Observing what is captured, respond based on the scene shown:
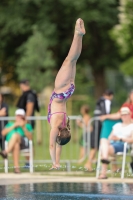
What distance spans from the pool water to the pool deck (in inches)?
21.8

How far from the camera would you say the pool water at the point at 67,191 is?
34.8 feet

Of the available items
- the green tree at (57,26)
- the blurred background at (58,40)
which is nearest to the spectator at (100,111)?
the blurred background at (58,40)

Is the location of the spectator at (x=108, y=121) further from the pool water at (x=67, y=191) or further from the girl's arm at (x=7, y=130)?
the pool water at (x=67, y=191)

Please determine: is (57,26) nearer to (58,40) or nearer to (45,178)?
(58,40)

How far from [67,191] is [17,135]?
349 cm

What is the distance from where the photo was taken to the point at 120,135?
14.0m

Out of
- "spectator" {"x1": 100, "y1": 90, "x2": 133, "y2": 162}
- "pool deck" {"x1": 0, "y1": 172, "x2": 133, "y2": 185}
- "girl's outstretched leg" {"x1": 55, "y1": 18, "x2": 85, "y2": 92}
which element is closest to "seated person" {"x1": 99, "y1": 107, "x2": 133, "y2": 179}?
"spectator" {"x1": 100, "y1": 90, "x2": 133, "y2": 162}

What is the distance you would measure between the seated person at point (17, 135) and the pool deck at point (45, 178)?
0.53 meters

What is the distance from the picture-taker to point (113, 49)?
35.6 m

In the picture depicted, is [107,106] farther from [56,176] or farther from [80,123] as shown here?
[56,176]

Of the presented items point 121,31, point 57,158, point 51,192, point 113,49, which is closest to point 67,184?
point 51,192

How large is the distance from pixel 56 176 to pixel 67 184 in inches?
65.8

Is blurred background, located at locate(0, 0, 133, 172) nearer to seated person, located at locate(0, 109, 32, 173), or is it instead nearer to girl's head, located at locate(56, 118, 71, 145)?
seated person, located at locate(0, 109, 32, 173)

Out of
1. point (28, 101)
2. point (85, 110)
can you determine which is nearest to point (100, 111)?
point (28, 101)
